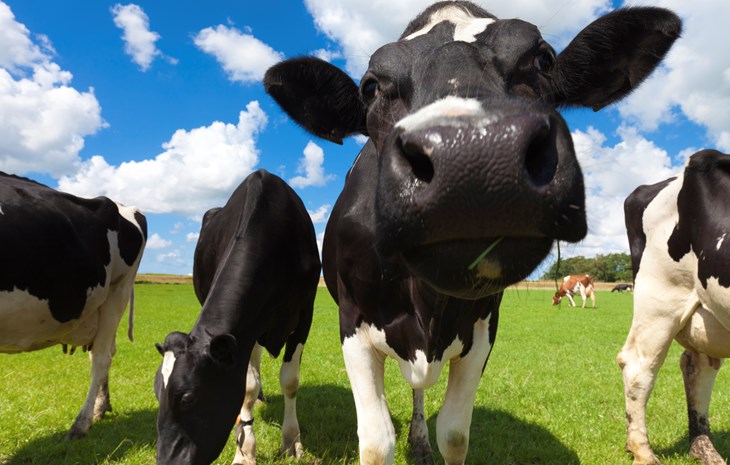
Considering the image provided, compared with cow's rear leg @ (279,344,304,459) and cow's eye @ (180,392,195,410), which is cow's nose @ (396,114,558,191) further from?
cow's rear leg @ (279,344,304,459)

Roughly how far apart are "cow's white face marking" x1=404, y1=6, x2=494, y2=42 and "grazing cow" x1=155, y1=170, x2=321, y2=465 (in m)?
2.40

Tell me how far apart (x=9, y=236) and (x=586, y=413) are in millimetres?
6855

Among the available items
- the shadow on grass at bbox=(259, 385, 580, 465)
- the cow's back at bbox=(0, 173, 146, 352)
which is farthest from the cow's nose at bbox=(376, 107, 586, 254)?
the cow's back at bbox=(0, 173, 146, 352)

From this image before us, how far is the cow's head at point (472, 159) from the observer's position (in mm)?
1568

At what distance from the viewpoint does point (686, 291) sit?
446 cm

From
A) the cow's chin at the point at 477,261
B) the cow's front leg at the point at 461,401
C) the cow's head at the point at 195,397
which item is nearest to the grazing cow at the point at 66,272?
the cow's head at the point at 195,397

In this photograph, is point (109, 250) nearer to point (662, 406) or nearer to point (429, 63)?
point (429, 63)

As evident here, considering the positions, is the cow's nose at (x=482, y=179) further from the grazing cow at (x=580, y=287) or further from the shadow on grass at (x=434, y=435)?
the grazing cow at (x=580, y=287)

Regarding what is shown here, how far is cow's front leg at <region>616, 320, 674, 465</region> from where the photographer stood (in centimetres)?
455

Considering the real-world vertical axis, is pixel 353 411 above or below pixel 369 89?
below

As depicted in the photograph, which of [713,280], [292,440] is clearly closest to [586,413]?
[713,280]

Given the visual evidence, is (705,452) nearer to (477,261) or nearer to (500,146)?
(477,261)

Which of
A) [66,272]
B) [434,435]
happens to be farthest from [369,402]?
[66,272]

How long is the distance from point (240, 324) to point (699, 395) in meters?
4.28
